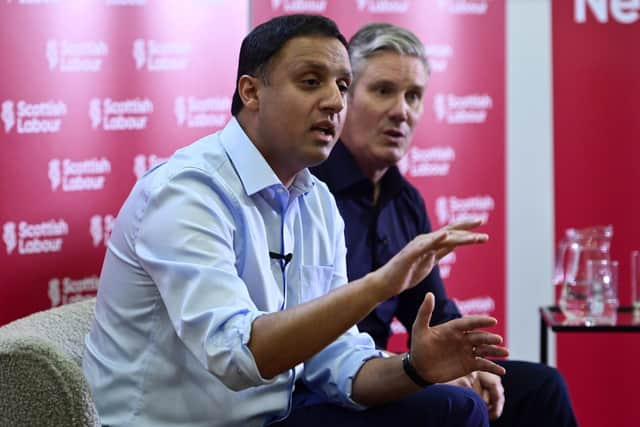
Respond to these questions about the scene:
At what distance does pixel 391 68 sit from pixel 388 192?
36 cm

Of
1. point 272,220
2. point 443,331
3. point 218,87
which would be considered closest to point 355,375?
point 443,331

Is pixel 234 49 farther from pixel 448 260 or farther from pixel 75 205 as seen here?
pixel 448 260

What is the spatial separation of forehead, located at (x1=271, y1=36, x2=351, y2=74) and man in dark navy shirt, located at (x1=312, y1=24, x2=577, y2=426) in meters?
0.76

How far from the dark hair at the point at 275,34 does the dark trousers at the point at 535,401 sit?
46.1 inches

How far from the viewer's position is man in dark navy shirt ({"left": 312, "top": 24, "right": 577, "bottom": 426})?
2.75 metres

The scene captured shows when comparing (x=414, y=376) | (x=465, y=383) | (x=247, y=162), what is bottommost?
(x=465, y=383)

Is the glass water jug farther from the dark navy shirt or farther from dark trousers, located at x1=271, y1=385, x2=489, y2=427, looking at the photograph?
dark trousers, located at x1=271, y1=385, x2=489, y2=427

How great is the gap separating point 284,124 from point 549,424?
1.22m

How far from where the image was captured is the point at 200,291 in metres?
1.79

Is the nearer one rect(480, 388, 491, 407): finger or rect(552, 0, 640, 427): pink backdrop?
rect(480, 388, 491, 407): finger

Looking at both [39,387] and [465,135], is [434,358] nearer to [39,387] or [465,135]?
[39,387]

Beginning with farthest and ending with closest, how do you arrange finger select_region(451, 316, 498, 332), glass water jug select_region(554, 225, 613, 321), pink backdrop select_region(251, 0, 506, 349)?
pink backdrop select_region(251, 0, 506, 349)
glass water jug select_region(554, 225, 613, 321)
finger select_region(451, 316, 498, 332)

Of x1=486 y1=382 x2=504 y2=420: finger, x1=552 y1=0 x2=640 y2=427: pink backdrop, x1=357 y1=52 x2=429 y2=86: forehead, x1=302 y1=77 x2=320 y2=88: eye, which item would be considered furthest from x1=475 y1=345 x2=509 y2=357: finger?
x1=552 y1=0 x2=640 y2=427: pink backdrop

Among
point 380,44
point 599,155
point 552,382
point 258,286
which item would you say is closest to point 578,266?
point 552,382
